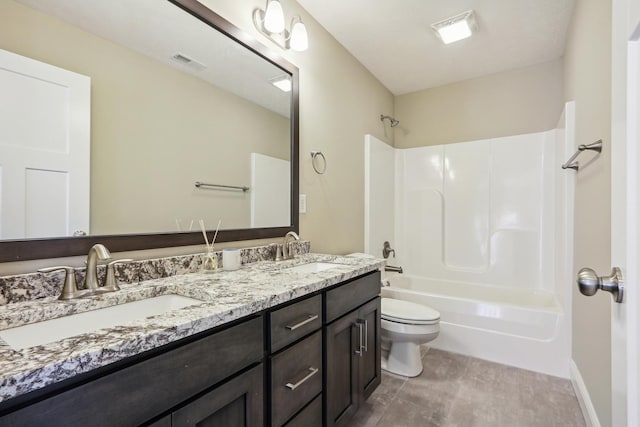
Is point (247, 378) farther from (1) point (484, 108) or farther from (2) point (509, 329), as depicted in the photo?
(1) point (484, 108)

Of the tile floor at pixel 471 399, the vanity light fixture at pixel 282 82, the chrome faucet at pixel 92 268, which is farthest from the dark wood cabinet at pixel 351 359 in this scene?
the vanity light fixture at pixel 282 82

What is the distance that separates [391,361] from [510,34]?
261 centimetres

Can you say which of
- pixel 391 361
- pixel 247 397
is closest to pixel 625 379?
pixel 247 397

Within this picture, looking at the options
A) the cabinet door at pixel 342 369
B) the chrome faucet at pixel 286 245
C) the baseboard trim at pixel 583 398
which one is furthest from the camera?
the chrome faucet at pixel 286 245

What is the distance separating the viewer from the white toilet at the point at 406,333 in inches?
78.9

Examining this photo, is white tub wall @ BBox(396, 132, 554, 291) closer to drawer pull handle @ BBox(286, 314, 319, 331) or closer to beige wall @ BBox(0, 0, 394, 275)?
beige wall @ BBox(0, 0, 394, 275)

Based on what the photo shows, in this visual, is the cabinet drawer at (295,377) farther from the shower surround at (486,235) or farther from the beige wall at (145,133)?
the shower surround at (486,235)

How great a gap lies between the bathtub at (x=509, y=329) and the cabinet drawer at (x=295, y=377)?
165cm

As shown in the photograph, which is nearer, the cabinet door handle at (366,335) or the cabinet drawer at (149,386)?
the cabinet drawer at (149,386)

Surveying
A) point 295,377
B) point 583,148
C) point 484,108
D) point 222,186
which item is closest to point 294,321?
point 295,377

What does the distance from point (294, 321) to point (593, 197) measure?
1.64 meters

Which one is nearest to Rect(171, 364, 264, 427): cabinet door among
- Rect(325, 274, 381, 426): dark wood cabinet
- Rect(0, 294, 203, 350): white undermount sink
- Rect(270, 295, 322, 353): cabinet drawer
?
Rect(270, 295, 322, 353): cabinet drawer

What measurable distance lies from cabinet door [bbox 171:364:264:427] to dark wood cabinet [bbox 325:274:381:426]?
1.35 ft

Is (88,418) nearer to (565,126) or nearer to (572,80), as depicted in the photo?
(565,126)
